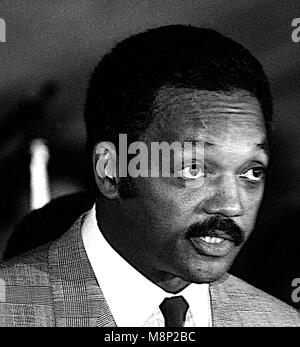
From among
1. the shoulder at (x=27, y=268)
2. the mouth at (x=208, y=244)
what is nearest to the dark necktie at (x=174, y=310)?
the mouth at (x=208, y=244)

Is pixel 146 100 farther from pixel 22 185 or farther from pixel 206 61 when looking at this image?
pixel 22 185

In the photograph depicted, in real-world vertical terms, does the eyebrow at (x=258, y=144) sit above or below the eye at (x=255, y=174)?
above

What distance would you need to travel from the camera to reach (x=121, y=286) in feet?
3.68

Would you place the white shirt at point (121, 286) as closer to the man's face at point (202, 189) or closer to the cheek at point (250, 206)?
the man's face at point (202, 189)

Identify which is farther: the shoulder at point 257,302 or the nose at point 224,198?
the shoulder at point 257,302

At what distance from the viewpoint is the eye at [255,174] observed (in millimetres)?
1112

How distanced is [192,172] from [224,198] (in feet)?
0.22

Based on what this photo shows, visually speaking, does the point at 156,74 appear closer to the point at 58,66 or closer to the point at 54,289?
the point at 58,66

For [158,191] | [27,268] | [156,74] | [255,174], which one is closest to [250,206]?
[255,174]

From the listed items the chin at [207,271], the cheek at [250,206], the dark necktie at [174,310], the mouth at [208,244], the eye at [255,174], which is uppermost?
the eye at [255,174]

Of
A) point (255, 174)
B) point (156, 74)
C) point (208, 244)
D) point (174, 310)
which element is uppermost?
point (156, 74)

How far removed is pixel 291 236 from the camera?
1248mm

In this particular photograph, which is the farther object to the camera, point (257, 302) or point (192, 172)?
point (257, 302)

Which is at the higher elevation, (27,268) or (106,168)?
(106,168)
